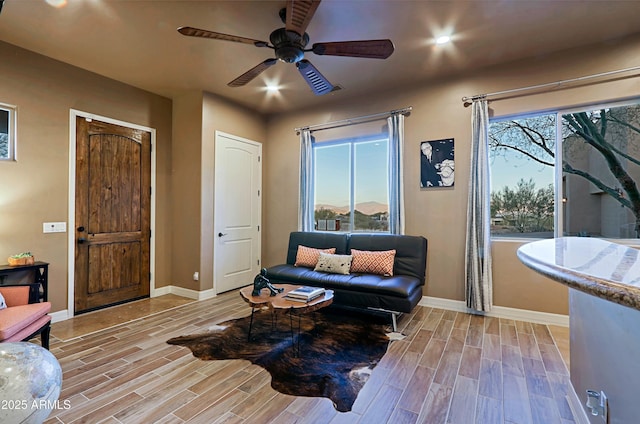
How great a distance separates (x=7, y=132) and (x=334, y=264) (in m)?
3.79

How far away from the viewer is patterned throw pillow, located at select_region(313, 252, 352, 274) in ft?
12.3

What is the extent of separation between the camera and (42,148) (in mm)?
3318

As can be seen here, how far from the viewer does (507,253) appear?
11.6ft

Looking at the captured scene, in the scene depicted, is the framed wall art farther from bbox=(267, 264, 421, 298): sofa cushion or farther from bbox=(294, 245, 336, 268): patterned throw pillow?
bbox=(294, 245, 336, 268): patterned throw pillow

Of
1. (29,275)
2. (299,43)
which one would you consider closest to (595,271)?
(299,43)

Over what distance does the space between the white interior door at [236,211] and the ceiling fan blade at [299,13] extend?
104 inches

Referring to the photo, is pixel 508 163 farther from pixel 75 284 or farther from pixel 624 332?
pixel 75 284

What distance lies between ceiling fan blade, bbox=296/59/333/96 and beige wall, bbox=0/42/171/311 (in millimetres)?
2825

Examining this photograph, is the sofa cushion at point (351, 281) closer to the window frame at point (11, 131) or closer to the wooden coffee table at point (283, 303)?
the wooden coffee table at point (283, 303)

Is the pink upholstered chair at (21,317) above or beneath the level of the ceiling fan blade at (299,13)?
beneath

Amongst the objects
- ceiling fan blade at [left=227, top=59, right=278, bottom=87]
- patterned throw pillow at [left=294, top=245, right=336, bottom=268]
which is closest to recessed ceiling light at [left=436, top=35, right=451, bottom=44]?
ceiling fan blade at [left=227, top=59, right=278, bottom=87]

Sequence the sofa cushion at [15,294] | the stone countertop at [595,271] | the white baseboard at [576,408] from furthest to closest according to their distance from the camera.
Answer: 1. the sofa cushion at [15,294]
2. the white baseboard at [576,408]
3. the stone countertop at [595,271]

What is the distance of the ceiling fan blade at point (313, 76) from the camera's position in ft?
8.77

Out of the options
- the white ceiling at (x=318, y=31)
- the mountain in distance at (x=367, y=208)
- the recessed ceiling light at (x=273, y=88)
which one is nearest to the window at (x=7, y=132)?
the white ceiling at (x=318, y=31)
